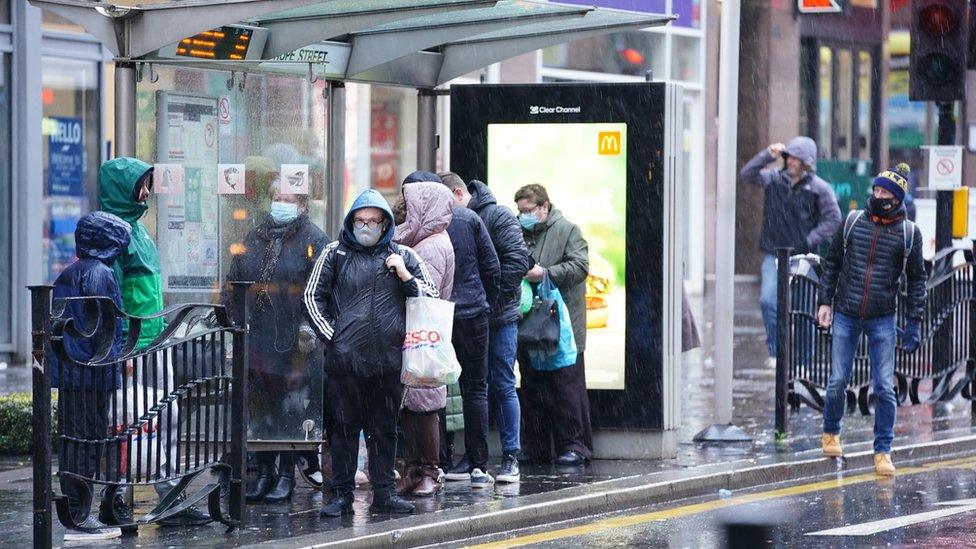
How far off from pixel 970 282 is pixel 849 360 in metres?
3.31

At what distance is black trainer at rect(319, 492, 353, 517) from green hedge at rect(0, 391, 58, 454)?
2.75 meters

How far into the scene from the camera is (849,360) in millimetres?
11375

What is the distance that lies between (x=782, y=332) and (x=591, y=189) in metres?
1.88

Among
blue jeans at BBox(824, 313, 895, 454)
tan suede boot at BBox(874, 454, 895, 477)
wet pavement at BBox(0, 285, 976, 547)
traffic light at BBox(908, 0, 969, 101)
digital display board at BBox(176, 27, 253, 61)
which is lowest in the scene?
tan suede boot at BBox(874, 454, 895, 477)

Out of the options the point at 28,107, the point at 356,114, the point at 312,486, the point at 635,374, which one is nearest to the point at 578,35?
the point at 635,374

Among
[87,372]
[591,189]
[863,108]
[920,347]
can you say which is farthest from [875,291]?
[863,108]

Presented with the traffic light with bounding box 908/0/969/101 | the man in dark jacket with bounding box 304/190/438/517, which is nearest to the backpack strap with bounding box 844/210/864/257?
the traffic light with bounding box 908/0/969/101

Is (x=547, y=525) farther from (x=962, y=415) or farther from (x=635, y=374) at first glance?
(x=962, y=415)

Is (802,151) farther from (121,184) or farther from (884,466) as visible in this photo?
(121,184)

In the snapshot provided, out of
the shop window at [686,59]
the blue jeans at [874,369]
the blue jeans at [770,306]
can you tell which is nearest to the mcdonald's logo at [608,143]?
the blue jeans at [874,369]

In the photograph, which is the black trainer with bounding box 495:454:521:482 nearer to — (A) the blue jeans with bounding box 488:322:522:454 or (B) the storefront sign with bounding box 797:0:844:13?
(A) the blue jeans with bounding box 488:322:522:454

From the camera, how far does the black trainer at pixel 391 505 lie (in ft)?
29.7

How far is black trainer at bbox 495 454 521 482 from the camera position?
33.4ft

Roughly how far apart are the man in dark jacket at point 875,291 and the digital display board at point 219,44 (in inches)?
153
